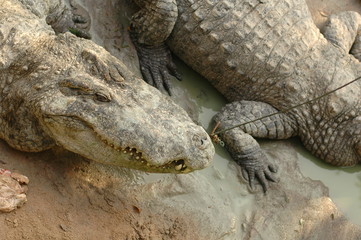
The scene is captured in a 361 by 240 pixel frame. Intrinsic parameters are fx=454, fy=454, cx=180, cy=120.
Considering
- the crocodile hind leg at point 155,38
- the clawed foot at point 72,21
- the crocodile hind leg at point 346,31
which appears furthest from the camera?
the crocodile hind leg at point 346,31

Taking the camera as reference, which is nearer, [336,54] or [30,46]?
[30,46]

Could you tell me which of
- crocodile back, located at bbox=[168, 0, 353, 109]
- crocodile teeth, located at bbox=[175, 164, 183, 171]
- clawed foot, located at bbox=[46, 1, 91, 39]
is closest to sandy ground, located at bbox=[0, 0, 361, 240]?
crocodile teeth, located at bbox=[175, 164, 183, 171]

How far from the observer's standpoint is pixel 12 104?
113 inches

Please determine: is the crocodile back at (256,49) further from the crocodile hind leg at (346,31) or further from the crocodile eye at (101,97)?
the crocodile eye at (101,97)

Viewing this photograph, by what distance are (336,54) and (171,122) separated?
245 cm

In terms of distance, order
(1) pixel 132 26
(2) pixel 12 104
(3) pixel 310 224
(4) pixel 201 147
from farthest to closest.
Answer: (1) pixel 132 26 < (3) pixel 310 224 < (2) pixel 12 104 < (4) pixel 201 147

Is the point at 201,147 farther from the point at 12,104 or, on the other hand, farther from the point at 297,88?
the point at 297,88

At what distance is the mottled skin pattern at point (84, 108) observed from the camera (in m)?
2.57

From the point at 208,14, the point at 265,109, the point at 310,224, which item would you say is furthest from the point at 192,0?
the point at 310,224

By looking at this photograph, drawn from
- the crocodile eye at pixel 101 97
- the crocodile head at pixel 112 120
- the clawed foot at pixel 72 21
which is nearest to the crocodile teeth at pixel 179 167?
the crocodile head at pixel 112 120

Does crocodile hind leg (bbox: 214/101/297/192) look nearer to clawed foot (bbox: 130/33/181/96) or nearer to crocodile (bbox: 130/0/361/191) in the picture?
crocodile (bbox: 130/0/361/191)

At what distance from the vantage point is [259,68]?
4223 millimetres

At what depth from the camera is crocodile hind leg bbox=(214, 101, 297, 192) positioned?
404cm

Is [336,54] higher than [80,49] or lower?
higher
